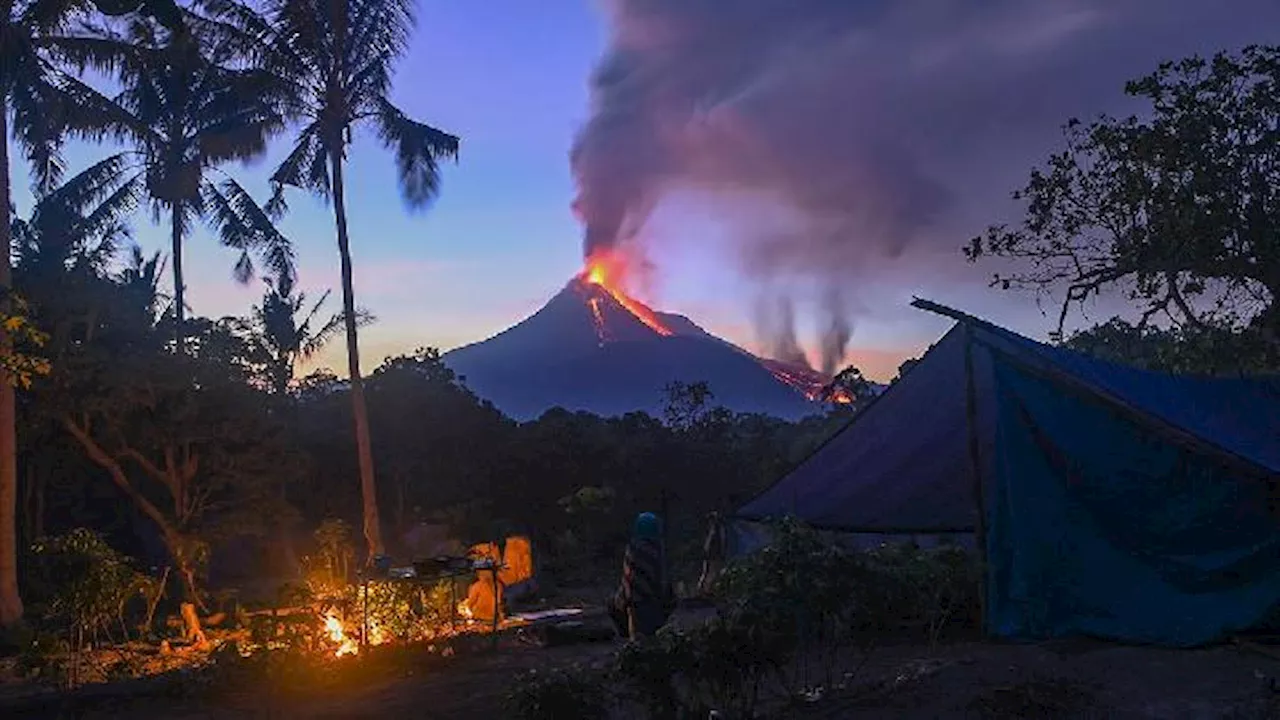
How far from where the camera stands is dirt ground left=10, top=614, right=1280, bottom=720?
21.5 ft

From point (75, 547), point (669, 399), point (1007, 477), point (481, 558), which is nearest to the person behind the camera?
point (75, 547)

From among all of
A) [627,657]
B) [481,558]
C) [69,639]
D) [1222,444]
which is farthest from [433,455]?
[627,657]

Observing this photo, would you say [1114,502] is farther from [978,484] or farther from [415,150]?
[415,150]

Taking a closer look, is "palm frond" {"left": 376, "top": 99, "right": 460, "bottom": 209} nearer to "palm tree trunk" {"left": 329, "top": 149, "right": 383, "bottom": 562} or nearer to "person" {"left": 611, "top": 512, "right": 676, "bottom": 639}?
"palm tree trunk" {"left": 329, "top": 149, "right": 383, "bottom": 562}

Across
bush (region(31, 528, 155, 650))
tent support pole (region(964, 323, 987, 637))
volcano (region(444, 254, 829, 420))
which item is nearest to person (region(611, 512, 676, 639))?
tent support pole (region(964, 323, 987, 637))

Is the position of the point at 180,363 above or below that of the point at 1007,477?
above

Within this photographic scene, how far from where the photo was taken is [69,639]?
9180 millimetres

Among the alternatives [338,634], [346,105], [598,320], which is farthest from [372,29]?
[598,320]

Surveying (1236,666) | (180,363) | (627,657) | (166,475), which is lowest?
(1236,666)

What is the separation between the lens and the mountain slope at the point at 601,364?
62.7 m

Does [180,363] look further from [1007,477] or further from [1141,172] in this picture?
[1141,172]

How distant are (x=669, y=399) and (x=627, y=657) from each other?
60.3 ft

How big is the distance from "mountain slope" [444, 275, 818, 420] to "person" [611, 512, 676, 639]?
49.0 m

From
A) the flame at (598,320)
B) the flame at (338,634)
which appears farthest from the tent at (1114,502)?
the flame at (598,320)
